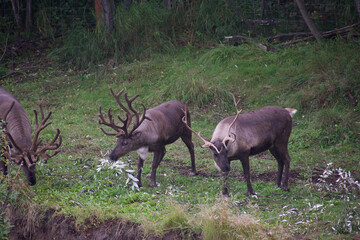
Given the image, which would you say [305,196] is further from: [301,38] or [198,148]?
[301,38]

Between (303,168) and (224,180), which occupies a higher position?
(224,180)

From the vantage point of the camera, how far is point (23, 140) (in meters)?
8.40

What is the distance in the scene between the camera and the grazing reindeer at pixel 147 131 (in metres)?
8.29

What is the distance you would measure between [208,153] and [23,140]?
3.75 meters

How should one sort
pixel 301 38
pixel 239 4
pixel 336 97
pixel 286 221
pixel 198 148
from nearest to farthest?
pixel 286 221, pixel 198 148, pixel 336 97, pixel 301 38, pixel 239 4

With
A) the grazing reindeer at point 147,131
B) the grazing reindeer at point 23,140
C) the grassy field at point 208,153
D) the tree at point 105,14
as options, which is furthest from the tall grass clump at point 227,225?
the tree at point 105,14

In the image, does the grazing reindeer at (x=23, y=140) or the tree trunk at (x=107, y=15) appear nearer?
the grazing reindeer at (x=23, y=140)

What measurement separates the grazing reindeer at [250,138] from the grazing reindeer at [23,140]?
2.50 meters

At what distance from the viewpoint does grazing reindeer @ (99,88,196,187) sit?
8.29 metres

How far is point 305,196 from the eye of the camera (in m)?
7.80

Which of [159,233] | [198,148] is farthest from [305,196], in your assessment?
[198,148]

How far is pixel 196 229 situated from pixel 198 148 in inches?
157

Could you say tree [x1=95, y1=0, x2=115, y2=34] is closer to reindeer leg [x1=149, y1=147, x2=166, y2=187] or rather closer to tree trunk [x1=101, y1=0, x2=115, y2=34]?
tree trunk [x1=101, y1=0, x2=115, y2=34]

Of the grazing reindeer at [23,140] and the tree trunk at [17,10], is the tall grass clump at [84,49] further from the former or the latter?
the grazing reindeer at [23,140]
